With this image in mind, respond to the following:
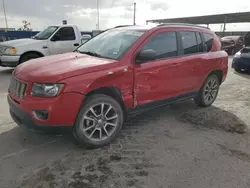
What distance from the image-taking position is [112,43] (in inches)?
157

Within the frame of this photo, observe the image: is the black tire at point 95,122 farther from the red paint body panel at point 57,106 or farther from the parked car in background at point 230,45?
the parked car in background at point 230,45

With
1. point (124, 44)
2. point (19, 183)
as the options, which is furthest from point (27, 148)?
point (124, 44)

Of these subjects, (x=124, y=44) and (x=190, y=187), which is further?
(x=124, y=44)

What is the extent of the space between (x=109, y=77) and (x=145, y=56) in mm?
657

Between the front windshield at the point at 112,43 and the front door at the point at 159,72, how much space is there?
0.93ft

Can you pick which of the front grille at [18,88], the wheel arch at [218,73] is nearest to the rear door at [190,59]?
the wheel arch at [218,73]

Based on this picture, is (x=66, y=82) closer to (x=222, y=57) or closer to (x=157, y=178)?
(x=157, y=178)

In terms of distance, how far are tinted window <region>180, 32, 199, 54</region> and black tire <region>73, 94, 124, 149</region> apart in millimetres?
1888

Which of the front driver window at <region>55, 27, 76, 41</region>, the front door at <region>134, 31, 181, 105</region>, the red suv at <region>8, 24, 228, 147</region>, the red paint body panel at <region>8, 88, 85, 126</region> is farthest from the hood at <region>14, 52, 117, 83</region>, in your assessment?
the front driver window at <region>55, 27, 76, 41</region>

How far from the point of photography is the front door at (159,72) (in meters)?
3.65

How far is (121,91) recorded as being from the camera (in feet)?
11.3

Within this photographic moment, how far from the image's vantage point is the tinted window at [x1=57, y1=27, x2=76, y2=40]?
8.88 m

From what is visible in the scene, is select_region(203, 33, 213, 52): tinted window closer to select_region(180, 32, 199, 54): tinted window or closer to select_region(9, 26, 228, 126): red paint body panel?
select_region(9, 26, 228, 126): red paint body panel

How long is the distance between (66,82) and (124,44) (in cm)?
130
